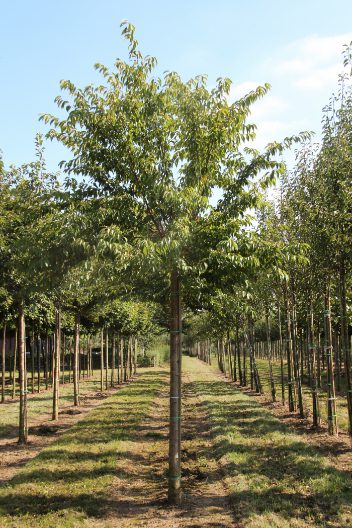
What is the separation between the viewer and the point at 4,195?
1269 cm

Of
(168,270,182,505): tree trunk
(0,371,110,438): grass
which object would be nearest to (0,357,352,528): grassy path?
(168,270,182,505): tree trunk

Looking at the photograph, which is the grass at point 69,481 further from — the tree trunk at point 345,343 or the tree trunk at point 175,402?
the tree trunk at point 345,343

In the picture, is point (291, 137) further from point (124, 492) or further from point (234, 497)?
point (124, 492)

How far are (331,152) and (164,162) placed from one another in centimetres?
630

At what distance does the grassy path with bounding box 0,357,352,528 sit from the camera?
767cm

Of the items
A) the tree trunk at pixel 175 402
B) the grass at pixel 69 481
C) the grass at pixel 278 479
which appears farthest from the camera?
the tree trunk at pixel 175 402

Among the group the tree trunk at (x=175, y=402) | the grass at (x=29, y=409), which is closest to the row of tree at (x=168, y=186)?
the tree trunk at (x=175, y=402)

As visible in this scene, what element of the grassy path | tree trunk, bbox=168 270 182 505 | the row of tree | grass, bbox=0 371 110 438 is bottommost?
grass, bbox=0 371 110 438

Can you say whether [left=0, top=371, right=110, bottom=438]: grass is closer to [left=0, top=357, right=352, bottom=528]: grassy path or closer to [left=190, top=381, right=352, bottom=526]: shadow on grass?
[left=0, top=357, right=352, bottom=528]: grassy path

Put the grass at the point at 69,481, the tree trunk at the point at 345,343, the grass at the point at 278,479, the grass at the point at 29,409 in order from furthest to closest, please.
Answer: the grass at the point at 29,409 → the tree trunk at the point at 345,343 → the grass at the point at 69,481 → the grass at the point at 278,479

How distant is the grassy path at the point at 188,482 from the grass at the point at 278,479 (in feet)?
0.06

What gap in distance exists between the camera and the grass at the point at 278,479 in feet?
25.0

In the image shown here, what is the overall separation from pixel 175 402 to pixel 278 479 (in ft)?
9.42

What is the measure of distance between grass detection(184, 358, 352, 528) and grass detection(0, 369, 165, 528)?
2466mm
